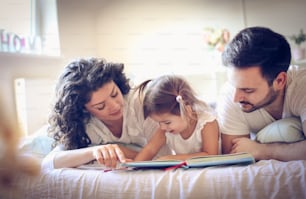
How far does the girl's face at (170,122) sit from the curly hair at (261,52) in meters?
0.15

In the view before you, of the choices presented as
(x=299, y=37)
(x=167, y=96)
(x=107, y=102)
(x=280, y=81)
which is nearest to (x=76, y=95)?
(x=107, y=102)

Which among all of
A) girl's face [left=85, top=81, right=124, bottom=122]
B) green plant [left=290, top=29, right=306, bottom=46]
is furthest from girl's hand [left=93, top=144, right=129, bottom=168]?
green plant [left=290, top=29, right=306, bottom=46]

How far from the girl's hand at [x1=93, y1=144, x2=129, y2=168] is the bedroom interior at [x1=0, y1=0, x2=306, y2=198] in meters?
0.03

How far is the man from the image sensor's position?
1.78 ft

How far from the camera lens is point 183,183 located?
1.41ft

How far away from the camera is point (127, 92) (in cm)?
68

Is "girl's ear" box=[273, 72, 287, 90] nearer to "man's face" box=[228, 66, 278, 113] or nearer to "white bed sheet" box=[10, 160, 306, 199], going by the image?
"man's face" box=[228, 66, 278, 113]

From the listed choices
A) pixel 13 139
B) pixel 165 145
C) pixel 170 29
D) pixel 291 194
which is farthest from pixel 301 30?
pixel 13 139

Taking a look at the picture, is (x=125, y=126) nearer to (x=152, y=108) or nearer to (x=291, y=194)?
(x=152, y=108)

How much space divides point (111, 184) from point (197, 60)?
0.77 meters

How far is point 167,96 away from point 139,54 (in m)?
0.37

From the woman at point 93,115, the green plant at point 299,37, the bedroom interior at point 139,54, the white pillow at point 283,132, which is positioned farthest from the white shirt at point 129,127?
the green plant at point 299,37

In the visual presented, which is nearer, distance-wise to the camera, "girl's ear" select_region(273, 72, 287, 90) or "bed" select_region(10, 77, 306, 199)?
"bed" select_region(10, 77, 306, 199)

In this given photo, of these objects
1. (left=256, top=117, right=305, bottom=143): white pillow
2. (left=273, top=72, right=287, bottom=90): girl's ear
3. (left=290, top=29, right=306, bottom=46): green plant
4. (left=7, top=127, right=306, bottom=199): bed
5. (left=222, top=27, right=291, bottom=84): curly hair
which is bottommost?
(left=7, top=127, right=306, bottom=199): bed
